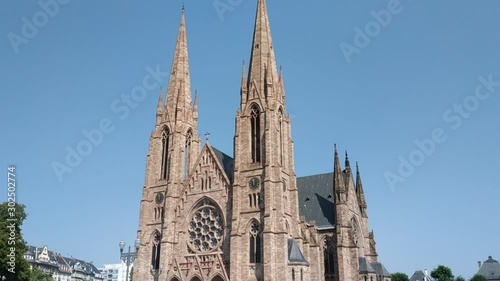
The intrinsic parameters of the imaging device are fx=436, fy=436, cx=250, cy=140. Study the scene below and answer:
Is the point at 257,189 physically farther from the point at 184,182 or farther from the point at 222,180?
the point at 184,182

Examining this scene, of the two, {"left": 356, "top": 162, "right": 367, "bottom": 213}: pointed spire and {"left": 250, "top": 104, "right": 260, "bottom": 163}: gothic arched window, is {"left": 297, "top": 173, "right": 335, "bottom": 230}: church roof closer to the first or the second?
{"left": 356, "top": 162, "right": 367, "bottom": 213}: pointed spire

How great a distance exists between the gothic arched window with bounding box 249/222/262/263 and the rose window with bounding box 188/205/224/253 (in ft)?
12.1

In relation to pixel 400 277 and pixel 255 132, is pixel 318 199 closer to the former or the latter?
pixel 255 132

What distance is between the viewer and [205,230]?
148 feet

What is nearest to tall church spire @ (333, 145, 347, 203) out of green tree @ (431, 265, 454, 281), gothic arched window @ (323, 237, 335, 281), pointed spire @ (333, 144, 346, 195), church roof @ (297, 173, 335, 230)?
pointed spire @ (333, 144, 346, 195)

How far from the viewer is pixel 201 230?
45.3m

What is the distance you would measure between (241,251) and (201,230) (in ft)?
19.5

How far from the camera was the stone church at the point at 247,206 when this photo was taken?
4128cm

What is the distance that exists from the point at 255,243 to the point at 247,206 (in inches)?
147

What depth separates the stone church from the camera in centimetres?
4128

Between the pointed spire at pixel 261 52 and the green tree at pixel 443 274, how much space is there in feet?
197

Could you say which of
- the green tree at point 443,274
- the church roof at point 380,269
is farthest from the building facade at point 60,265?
the green tree at point 443,274

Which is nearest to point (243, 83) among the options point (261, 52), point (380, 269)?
point (261, 52)

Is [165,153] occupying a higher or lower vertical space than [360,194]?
higher
